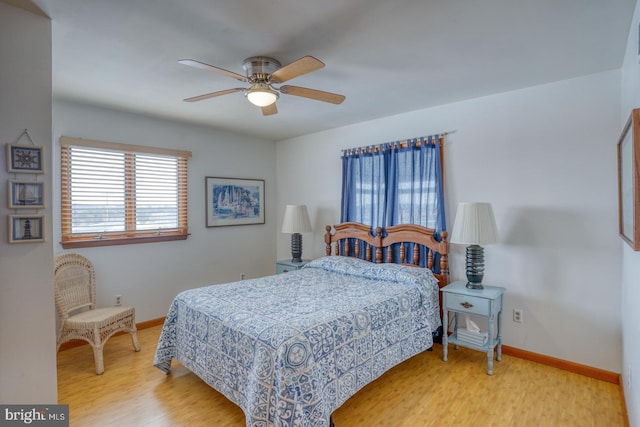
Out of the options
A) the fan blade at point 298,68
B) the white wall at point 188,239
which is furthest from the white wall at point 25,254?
the white wall at point 188,239

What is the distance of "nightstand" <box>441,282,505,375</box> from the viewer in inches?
109

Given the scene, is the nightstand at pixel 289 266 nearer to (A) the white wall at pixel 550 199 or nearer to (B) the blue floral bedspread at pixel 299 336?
(B) the blue floral bedspread at pixel 299 336

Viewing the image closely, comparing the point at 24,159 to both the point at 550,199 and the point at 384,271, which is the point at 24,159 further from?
the point at 550,199

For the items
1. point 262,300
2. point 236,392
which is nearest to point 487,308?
point 262,300

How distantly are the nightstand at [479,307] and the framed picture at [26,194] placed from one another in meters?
3.04

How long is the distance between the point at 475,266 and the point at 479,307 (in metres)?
0.37

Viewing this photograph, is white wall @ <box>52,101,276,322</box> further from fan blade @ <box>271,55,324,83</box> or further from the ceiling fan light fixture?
fan blade @ <box>271,55,324,83</box>

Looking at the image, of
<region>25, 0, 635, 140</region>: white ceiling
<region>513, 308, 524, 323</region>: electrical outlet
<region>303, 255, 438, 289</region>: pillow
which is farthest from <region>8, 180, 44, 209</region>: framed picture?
<region>513, 308, 524, 323</region>: electrical outlet

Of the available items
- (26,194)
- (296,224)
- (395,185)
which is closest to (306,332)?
(26,194)

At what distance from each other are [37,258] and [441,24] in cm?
263
